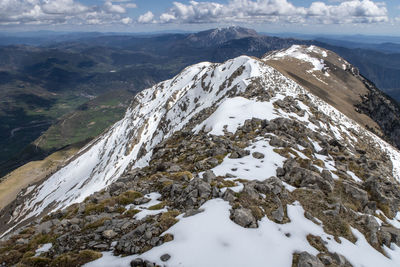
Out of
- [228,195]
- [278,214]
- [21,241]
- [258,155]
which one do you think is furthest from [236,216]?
[21,241]

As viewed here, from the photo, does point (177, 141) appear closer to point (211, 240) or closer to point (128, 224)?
point (128, 224)

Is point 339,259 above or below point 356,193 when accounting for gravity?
above

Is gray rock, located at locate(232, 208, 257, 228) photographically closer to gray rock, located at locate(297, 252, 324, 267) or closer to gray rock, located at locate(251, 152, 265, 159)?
gray rock, located at locate(297, 252, 324, 267)

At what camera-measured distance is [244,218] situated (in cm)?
1205

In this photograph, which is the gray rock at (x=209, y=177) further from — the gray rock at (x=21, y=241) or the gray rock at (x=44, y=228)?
the gray rock at (x=21, y=241)

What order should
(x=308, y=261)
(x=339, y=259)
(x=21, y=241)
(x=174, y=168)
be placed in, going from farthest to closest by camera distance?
(x=174, y=168) → (x=21, y=241) → (x=339, y=259) → (x=308, y=261)

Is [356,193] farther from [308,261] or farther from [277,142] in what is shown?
[308,261]

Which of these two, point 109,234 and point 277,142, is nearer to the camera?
point 109,234

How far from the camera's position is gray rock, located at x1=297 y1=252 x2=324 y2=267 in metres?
9.90

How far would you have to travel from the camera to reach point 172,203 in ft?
48.0

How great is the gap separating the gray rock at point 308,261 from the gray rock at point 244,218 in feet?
8.31

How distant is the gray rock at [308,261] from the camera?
990cm

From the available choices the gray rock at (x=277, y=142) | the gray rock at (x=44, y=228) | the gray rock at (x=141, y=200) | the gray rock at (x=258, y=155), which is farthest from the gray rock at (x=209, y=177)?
the gray rock at (x=44, y=228)

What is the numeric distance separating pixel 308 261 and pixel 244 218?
3416 mm
